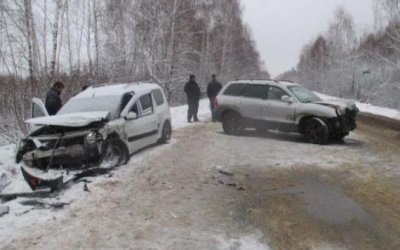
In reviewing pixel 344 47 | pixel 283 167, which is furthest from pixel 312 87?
pixel 283 167

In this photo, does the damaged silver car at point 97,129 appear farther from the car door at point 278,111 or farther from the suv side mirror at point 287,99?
the suv side mirror at point 287,99

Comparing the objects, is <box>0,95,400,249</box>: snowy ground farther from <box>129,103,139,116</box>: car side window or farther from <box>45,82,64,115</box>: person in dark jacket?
<box>45,82,64,115</box>: person in dark jacket

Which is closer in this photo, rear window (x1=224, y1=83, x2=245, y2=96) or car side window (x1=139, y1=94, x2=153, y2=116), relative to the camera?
car side window (x1=139, y1=94, x2=153, y2=116)

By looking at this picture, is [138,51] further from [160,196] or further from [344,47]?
[344,47]

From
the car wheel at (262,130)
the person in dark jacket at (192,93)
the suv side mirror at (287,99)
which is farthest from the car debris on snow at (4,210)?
the person in dark jacket at (192,93)

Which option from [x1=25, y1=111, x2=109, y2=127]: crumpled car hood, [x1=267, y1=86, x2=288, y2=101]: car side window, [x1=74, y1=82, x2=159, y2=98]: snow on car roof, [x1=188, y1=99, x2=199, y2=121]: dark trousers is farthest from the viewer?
[x1=188, y1=99, x2=199, y2=121]: dark trousers

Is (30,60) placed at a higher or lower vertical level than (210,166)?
higher

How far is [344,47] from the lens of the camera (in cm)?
6744

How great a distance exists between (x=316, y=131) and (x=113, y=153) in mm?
5717

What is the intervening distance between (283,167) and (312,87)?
7884 centimetres

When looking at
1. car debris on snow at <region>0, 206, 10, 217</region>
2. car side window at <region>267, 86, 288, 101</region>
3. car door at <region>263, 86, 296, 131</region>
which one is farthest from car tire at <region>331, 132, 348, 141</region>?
car debris on snow at <region>0, 206, 10, 217</region>

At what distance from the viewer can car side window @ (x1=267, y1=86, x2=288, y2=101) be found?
1418 centimetres

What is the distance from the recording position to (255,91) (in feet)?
48.9

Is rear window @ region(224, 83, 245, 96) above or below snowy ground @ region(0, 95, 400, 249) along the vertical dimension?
above
